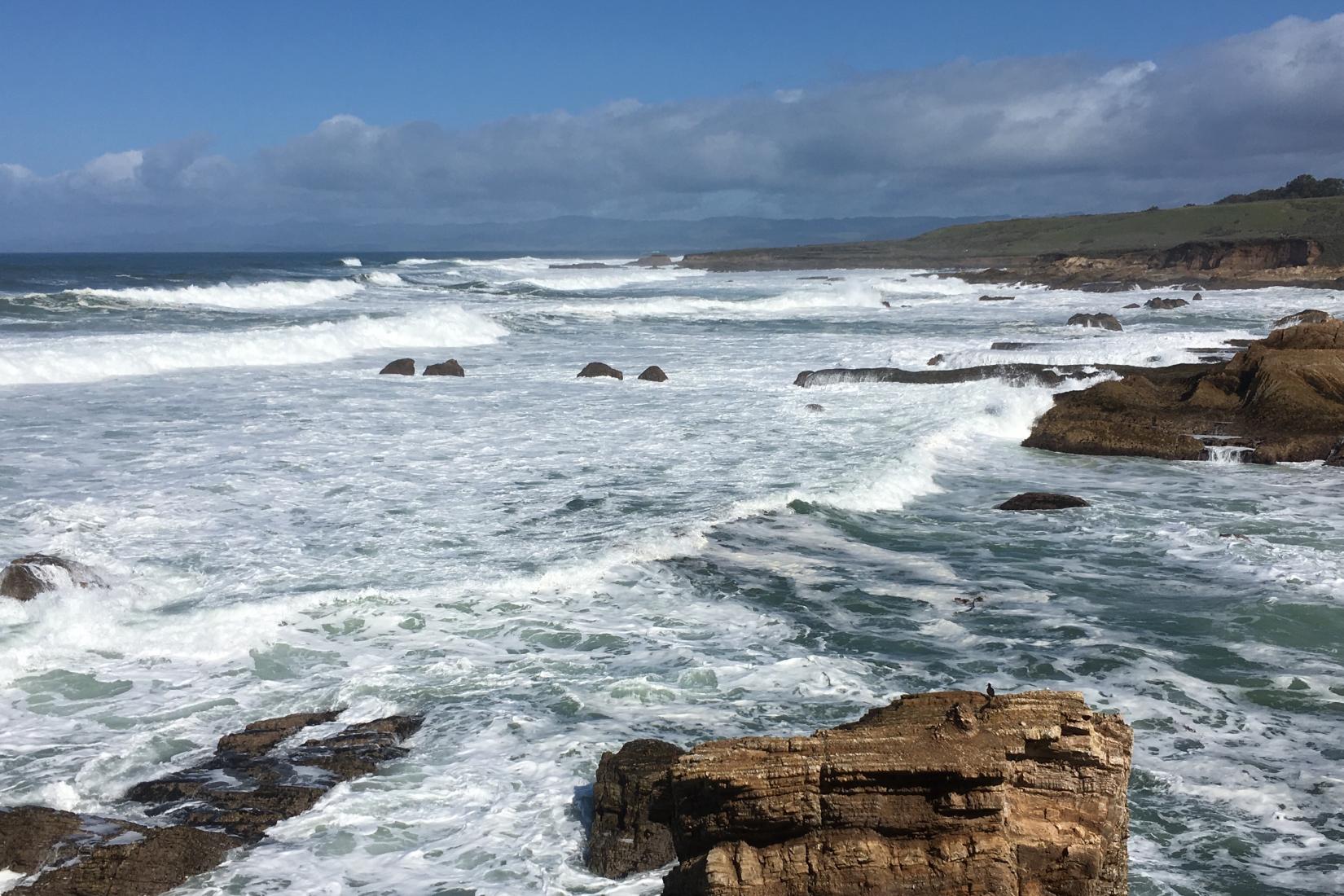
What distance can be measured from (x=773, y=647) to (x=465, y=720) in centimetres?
221

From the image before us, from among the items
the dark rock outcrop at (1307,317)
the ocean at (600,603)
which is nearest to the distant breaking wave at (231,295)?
the ocean at (600,603)

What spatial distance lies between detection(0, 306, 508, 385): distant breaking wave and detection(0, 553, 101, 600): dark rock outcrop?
49.2ft

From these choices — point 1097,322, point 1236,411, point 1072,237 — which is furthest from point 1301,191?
point 1236,411

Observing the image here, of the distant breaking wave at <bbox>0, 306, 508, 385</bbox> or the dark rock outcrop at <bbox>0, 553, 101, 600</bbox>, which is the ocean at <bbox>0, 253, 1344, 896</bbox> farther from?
the distant breaking wave at <bbox>0, 306, 508, 385</bbox>

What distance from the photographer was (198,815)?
5.39m

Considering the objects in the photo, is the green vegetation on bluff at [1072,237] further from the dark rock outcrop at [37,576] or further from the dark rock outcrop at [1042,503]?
the dark rock outcrop at [37,576]

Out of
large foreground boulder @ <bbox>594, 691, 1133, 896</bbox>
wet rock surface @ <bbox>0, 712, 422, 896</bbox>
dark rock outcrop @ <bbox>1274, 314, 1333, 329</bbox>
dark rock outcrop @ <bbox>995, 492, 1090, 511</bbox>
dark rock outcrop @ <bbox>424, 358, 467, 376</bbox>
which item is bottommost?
wet rock surface @ <bbox>0, 712, 422, 896</bbox>

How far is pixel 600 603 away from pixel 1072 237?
95.7 metres

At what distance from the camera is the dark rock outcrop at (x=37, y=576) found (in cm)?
823

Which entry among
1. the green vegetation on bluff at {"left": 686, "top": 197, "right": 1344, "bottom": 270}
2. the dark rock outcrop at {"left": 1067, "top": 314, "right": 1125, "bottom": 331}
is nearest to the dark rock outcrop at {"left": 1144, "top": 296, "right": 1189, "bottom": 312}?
the dark rock outcrop at {"left": 1067, "top": 314, "right": 1125, "bottom": 331}

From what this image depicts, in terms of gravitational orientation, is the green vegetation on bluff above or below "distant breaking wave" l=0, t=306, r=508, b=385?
above

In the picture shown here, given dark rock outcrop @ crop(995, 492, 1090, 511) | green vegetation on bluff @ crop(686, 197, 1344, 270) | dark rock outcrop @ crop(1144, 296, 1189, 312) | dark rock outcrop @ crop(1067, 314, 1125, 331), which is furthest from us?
green vegetation on bluff @ crop(686, 197, 1344, 270)

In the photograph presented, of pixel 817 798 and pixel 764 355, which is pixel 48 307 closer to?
pixel 764 355

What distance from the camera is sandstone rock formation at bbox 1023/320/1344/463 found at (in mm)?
14500
